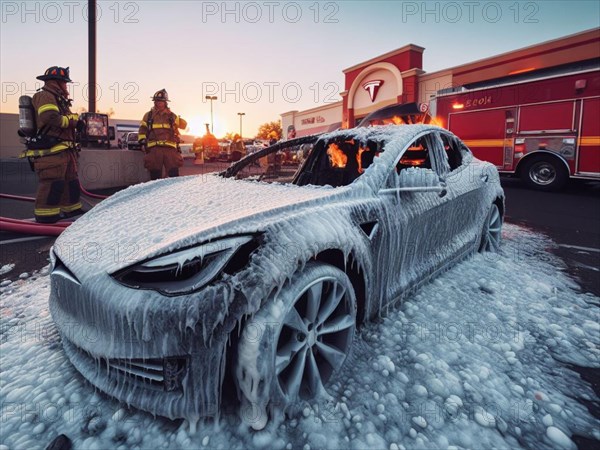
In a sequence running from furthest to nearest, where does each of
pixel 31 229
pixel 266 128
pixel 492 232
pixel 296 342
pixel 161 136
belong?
pixel 266 128
pixel 161 136
pixel 31 229
pixel 492 232
pixel 296 342

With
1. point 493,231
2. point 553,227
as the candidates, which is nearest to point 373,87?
point 553,227

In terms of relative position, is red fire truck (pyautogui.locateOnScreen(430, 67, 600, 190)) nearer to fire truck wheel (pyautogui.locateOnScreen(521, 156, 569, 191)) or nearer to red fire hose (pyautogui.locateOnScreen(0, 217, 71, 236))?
fire truck wheel (pyautogui.locateOnScreen(521, 156, 569, 191))

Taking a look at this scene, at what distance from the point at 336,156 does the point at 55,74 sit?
14.4ft

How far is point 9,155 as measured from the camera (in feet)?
104

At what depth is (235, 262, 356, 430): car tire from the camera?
4.58ft

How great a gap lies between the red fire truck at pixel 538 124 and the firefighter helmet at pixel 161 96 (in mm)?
7791

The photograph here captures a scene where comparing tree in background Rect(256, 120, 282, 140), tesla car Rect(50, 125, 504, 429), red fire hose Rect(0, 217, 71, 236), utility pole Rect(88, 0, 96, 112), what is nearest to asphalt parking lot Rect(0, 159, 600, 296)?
red fire hose Rect(0, 217, 71, 236)

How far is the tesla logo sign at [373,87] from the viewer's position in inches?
814

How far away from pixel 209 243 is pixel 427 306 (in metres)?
1.79

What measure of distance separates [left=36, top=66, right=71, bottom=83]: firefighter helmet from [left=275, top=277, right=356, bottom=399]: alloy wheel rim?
17.7 ft

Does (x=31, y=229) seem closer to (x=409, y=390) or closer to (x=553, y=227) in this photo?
(x=409, y=390)

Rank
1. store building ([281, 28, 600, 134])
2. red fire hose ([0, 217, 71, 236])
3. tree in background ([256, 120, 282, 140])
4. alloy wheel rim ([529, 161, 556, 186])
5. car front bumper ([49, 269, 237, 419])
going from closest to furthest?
car front bumper ([49, 269, 237, 419])
red fire hose ([0, 217, 71, 236])
alloy wheel rim ([529, 161, 556, 186])
store building ([281, 28, 600, 134])
tree in background ([256, 120, 282, 140])

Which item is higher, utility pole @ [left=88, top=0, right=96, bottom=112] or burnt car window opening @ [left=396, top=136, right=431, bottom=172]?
utility pole @ [left=88, top=0, right=96, bottom=112]

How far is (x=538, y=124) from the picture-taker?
923cm
